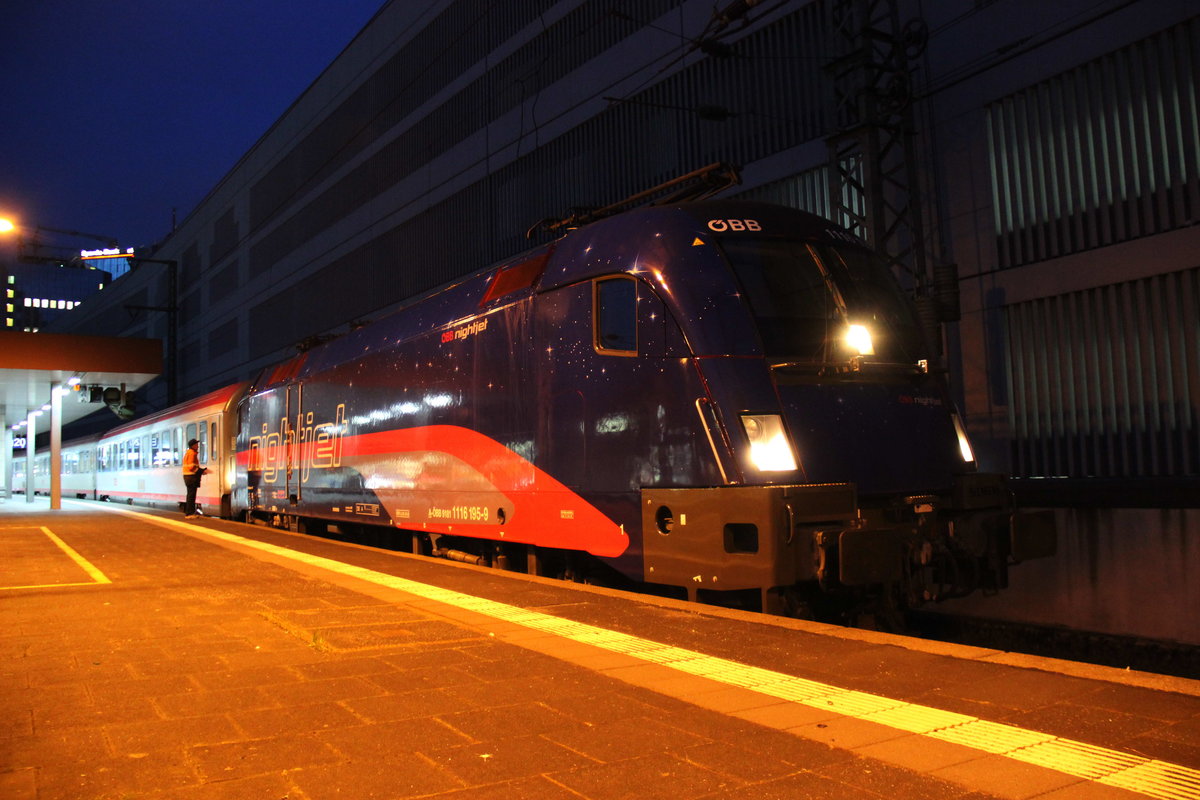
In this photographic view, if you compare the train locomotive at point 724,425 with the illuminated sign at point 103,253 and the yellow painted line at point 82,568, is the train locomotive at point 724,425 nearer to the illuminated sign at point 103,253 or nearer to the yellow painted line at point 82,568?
the yellow painted line at point 82,568

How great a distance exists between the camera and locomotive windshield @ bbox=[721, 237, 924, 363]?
21.6 ft

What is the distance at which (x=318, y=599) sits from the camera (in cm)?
683

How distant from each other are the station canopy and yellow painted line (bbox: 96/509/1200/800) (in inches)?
808

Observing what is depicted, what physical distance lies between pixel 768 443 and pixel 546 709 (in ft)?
9.35

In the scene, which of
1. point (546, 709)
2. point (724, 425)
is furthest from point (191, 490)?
point (546, 709)

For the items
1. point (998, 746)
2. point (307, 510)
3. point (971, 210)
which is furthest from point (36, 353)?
point (998, 746)

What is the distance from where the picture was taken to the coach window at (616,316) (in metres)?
6.96

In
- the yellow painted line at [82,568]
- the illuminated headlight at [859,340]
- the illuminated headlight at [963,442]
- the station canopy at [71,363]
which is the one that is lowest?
the yellow painted line at [82,568]

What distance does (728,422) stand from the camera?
6.15 metres

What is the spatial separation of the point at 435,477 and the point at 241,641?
4586 millimetres

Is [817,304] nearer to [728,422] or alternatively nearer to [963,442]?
[728,422]

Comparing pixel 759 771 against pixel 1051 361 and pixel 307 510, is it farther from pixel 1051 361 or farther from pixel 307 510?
pixel 307 510

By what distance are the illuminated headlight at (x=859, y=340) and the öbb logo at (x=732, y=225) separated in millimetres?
1080

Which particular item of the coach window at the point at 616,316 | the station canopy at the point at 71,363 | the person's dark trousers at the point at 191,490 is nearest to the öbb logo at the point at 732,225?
the coach window at the point at 616,316
